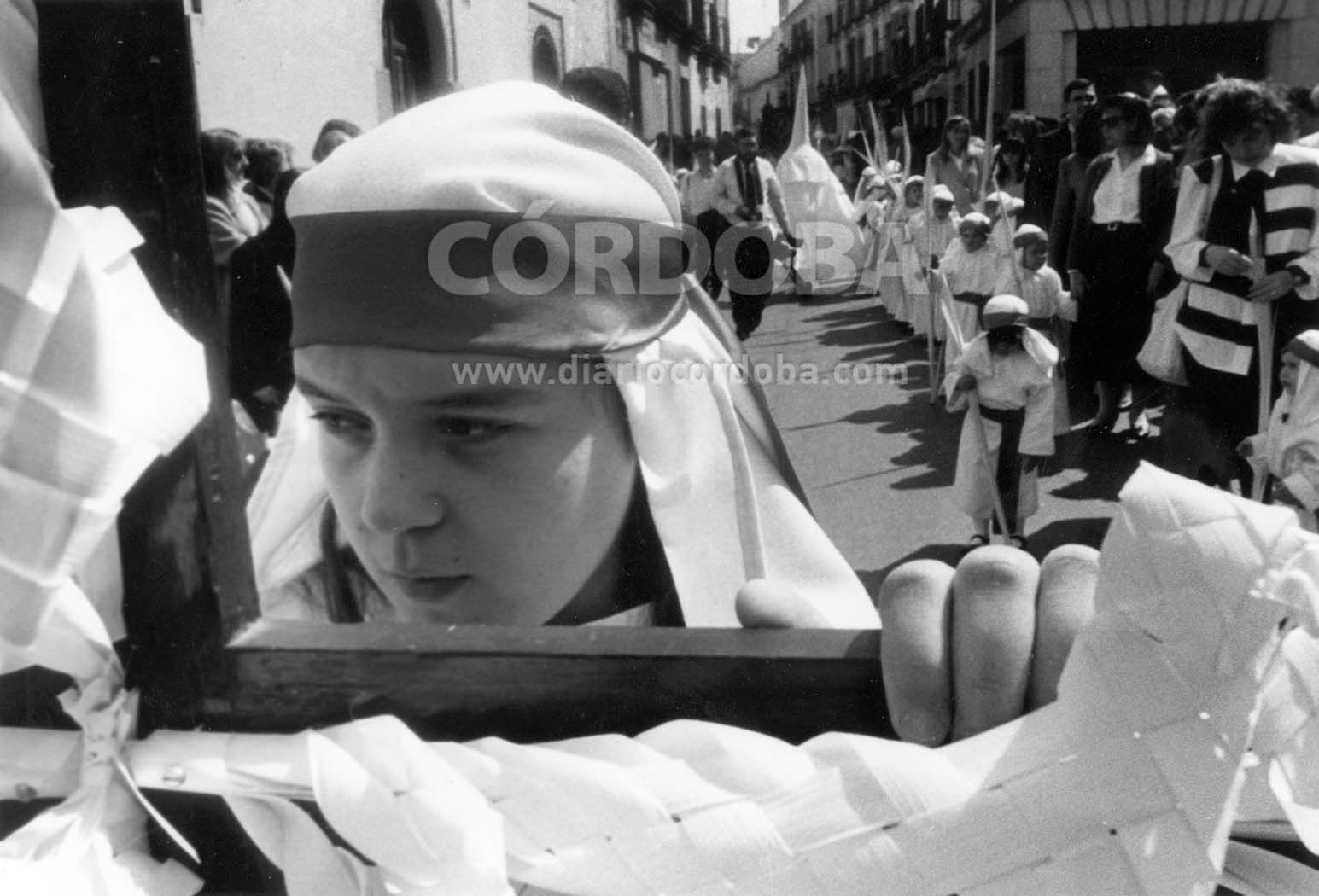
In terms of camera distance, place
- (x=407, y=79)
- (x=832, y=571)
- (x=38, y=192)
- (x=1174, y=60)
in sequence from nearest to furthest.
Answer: (x=38, y=192), (x=832, y=571), (x=407, y=79), (x=1174, y=60)

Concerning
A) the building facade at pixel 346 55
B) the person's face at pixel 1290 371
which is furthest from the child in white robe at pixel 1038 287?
the building facade at pixel 346 55

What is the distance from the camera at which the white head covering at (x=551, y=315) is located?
A: 3.69 ft

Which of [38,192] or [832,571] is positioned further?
[832,571]

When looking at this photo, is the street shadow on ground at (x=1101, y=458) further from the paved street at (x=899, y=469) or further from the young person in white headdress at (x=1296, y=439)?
the young person in white headdress at (x=1296, y=439)

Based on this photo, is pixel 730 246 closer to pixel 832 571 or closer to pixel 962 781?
pixel 832 571

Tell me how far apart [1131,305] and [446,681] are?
19.6 feet

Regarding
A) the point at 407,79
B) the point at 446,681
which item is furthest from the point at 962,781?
the point at 407,79

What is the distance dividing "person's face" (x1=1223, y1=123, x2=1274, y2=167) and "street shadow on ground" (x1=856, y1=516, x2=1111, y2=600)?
4.60ft

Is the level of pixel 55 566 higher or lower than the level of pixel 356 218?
lower

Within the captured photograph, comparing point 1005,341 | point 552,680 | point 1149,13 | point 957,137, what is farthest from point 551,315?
point 1149,13

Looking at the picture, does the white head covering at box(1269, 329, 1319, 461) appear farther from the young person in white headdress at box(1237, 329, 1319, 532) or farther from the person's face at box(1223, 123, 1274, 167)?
the person's face at box(1223, 123, 1274, 167)

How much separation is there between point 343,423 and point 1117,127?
5568 millimetres

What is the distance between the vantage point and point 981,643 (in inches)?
24.4

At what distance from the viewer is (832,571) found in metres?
1.45
